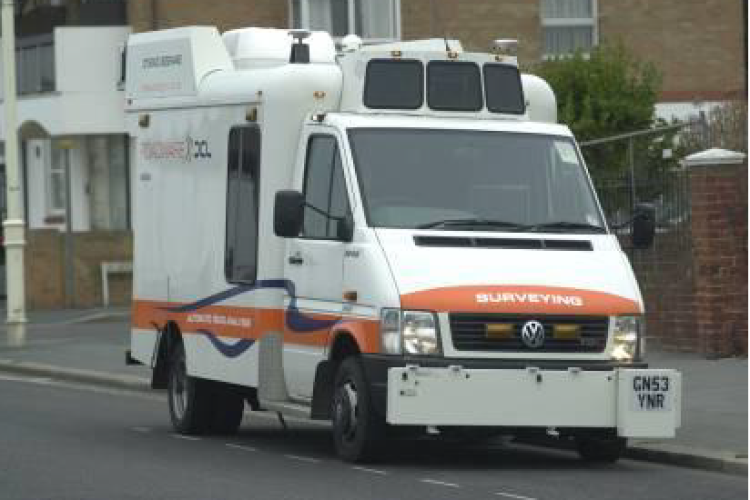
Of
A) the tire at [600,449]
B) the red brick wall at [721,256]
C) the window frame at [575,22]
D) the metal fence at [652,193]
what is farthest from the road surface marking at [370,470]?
the window frame at [575,22]

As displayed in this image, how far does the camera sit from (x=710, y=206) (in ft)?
73.6

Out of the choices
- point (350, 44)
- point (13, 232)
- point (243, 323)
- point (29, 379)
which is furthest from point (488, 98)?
point (13, 232)

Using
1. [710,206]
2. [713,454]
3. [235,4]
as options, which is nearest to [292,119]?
[713,454]

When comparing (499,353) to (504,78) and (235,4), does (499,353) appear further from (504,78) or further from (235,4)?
(235,4)

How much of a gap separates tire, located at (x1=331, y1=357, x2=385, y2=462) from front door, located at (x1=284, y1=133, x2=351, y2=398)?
41cm

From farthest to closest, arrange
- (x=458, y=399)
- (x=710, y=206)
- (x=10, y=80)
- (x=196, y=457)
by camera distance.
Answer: (x=10, y=80)
(x=710, y=206)
(x=196, y=457)
(x=458, y=399)

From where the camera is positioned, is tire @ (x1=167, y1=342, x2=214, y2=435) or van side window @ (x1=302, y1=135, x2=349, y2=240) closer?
van side window @ (x1=302, y1=135, x2=349, y2=240)

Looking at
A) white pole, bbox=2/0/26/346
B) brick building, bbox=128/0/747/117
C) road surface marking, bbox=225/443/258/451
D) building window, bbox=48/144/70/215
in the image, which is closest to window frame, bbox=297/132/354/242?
road surface marking, bbox=225/443/258/451

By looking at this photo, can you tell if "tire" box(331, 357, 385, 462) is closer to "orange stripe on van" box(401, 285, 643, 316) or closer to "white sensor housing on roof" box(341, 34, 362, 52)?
"orange stripe on van" box(401, 285, 643, 316)

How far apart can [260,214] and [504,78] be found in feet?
6.87

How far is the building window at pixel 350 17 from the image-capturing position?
42750mm

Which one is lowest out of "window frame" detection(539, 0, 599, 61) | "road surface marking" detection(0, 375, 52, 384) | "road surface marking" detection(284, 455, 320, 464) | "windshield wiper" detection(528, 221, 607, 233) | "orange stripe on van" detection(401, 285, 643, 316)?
"road surface marking" detection(0, 375, 52, 384)

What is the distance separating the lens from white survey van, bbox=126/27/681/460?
14.1 metres

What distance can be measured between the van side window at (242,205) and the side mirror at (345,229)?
4.29 ft
